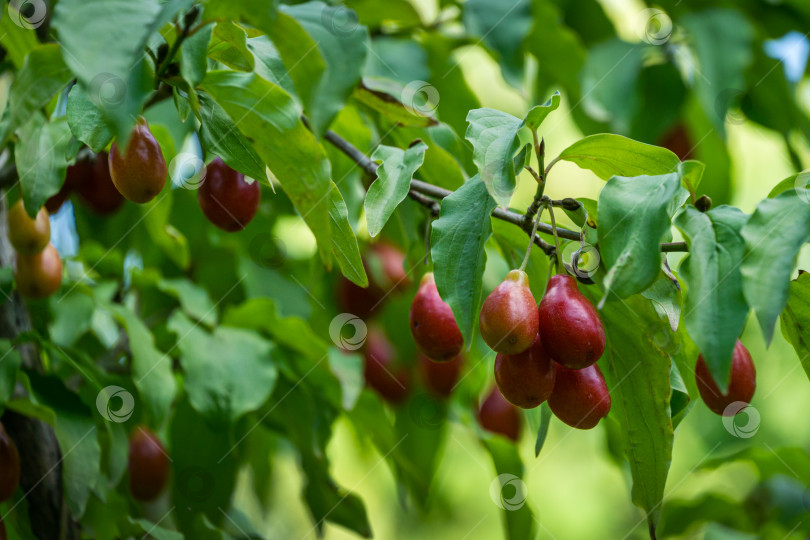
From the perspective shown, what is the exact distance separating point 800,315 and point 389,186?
43cm

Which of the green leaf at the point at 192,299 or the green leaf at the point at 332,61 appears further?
the green leaf at the point at 192,299

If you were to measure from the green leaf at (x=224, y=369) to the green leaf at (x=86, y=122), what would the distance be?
46 centimetres

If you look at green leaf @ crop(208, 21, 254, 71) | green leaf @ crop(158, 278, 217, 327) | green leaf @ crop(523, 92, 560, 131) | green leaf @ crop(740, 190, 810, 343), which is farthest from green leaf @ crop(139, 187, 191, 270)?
green leaf @ crop(740, 190, 810, 343)

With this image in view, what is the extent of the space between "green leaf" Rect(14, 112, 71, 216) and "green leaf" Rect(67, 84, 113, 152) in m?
0.05

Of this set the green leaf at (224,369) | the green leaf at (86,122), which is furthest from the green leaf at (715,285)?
the green leaf at (224,369)

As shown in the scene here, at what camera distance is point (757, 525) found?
6.57 ft

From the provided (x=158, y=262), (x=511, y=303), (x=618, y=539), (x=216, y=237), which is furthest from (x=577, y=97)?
(x=618, y=539)

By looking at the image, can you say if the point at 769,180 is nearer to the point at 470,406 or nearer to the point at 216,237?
the point at 470,406

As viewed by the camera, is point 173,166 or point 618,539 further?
point 618,539

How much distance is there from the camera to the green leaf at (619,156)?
83cm

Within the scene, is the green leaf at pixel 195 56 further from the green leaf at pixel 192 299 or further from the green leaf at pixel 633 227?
the green leaf at pixel 192 299

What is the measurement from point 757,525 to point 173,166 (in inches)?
64.0

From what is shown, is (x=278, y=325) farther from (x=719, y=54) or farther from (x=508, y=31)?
(x=719, y=54)

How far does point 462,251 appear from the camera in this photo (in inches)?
31.2
